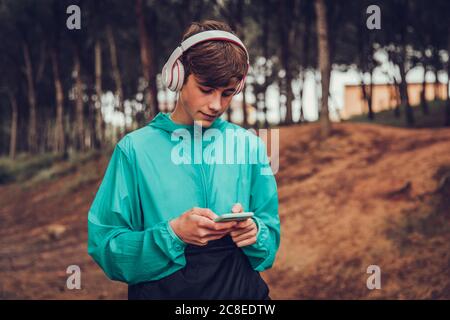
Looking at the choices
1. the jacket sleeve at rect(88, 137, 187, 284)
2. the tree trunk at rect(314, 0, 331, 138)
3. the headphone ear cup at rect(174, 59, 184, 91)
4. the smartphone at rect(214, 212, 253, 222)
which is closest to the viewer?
the smartphone at rect(214, 212, 253, 222)

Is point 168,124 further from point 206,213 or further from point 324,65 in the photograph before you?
point 324,65

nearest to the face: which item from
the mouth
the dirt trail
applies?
the mouth

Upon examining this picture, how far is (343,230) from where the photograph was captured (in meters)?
10.9

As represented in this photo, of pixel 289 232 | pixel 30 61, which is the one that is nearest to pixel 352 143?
pixel 289 232

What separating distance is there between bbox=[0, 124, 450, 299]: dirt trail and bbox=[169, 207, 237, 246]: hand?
683 cm

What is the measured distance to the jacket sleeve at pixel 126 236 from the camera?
7.13ft

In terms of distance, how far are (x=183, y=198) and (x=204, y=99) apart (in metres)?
0.41

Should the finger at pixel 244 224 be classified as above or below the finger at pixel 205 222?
below

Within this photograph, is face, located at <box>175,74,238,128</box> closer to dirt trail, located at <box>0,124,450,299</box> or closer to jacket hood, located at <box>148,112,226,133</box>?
jacket hood, located at <box>148,112,226,133</box>

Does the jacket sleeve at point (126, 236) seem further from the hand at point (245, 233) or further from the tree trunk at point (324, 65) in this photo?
the tree trunk at point (324, 65)

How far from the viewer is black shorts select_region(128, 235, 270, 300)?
7.33ft

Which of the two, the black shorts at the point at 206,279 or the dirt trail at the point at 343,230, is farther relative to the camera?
the dirt trail at the point at 343,230

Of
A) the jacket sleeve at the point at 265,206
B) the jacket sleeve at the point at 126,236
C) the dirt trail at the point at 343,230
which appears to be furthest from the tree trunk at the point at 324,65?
the jacket sleeve at the point at 126,236

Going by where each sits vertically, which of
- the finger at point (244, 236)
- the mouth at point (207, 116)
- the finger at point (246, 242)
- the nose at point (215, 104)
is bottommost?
the finger at point (246, 242)
